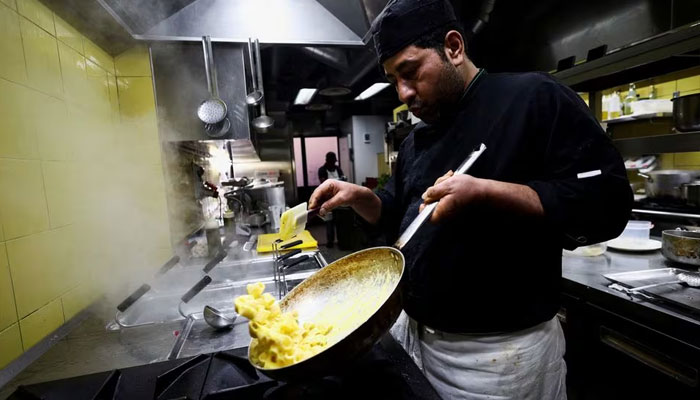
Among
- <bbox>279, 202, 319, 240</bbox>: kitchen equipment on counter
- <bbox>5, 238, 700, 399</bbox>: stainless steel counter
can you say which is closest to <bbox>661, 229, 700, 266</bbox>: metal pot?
<bbox>5, 238, 700, 399</bbox>: stainless steel counter

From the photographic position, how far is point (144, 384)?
36.0 inches

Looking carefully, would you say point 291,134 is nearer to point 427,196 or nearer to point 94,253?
point 94,253

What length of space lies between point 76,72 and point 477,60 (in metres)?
3.60

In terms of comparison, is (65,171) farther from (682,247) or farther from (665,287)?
(682,247)

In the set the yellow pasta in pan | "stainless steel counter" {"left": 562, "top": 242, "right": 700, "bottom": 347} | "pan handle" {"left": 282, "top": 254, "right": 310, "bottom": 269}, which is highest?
the yellow pasta in pan

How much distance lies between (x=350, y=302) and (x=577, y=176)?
713mm

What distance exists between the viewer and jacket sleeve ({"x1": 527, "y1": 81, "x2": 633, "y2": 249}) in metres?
0.84

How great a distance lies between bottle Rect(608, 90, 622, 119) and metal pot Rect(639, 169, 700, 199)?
0.98m

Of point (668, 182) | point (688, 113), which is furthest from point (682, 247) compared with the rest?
point (668, 182)

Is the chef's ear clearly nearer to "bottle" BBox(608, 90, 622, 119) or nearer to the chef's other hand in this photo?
the chef's other hand

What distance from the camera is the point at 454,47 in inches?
41.4

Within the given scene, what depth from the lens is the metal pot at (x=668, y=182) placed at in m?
2.43

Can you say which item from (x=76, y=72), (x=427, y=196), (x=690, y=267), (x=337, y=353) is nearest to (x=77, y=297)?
(x=76, y=72)

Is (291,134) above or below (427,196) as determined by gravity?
above
